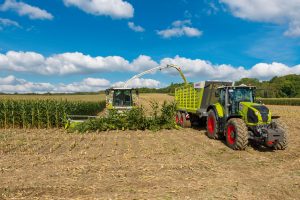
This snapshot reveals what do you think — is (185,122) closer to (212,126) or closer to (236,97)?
(212,126)

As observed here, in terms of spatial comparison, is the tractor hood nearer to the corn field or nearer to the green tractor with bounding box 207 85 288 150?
the green tractor with bounding box 207 85 288 150

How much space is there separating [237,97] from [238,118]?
106cm

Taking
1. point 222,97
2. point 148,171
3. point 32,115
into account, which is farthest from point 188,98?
point 148,171

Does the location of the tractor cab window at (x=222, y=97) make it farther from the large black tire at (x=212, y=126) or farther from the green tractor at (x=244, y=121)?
the large black tire at (x=212, y=126)

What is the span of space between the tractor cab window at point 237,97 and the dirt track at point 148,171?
146cm

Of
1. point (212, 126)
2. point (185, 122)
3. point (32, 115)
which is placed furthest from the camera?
point (32, 115)

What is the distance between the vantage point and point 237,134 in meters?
10.0

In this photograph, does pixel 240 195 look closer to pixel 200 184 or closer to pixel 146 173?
pixel 200 184

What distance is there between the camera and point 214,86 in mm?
15086

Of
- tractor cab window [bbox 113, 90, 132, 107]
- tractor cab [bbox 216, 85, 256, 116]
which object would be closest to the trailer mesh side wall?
tractor cab window [bbox 113, 90, 132, 107]

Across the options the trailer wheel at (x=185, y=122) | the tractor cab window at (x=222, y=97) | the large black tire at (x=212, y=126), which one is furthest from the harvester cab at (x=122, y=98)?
the tractor cab window at (x=222, y=97)

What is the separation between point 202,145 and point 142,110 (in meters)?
6.00

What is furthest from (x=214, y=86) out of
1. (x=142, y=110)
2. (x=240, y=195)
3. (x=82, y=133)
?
(x=240, y=195)

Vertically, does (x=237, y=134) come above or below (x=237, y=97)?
below
